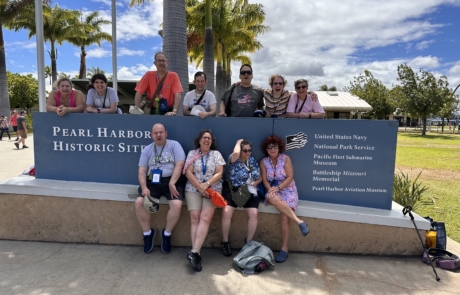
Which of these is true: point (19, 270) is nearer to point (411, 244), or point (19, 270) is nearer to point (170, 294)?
point (170, 294)

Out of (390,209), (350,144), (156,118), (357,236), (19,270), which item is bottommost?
(19,270)

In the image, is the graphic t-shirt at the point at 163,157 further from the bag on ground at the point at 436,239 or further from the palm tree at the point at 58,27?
the palm tree at the point at 58,27

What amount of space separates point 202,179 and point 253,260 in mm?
1062

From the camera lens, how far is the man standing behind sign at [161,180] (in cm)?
356

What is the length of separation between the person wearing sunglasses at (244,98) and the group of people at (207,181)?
62cm

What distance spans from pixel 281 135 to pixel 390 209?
1.68m

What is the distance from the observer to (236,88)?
4.27 meters

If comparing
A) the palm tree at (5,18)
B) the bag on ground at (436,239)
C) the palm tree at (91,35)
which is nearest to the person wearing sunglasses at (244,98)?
the bag on ground at (436,239)

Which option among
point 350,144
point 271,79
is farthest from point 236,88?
point 350,144

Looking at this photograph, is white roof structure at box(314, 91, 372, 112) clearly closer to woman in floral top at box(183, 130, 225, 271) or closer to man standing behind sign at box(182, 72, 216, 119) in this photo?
man standing behind sign at box(182, 72, 216, 119)

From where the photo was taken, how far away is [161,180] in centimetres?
363

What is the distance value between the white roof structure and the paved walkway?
27.4 meters

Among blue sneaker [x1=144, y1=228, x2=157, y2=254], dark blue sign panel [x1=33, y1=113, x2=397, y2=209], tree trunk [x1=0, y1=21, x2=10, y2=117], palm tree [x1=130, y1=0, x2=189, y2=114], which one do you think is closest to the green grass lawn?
dark blue sign panel [x1=33, y1=113, x2=397, y2=209]

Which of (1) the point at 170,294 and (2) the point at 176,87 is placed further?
(2) the point at 176,87
